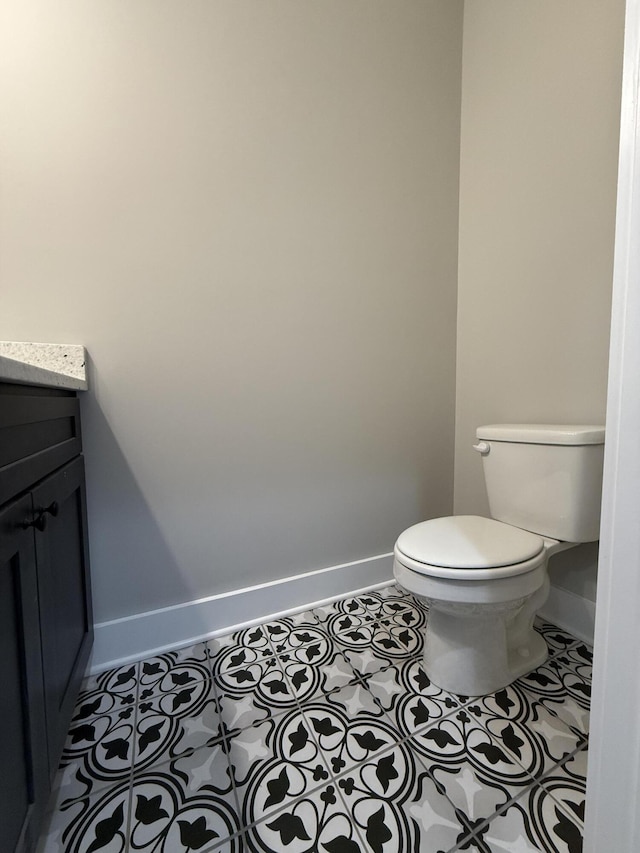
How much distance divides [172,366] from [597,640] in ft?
4.19

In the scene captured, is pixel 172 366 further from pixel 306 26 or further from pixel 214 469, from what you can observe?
pixel 306 26

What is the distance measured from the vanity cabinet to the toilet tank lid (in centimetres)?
131

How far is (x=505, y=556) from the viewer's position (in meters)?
1.01

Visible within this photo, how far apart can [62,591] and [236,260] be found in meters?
1.12

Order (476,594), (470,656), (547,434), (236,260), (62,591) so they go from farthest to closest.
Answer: (236,260) → (547,434) → (470,656) → (476,594) → (62,591)

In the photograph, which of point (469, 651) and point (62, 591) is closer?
point (62, 591)

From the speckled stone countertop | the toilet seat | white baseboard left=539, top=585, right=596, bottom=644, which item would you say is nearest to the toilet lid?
the toilet seat

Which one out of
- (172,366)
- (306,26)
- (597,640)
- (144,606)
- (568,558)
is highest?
(306,26)

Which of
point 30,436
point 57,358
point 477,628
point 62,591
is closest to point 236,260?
point 57,358

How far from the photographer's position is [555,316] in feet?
4.55

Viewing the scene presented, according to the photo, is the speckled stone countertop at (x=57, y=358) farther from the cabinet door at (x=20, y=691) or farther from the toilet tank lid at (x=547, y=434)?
the toilet tank lid at (x=547, y=434)

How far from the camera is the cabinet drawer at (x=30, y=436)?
0.59 m

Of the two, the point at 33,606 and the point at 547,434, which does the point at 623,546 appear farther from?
the point at 33,606

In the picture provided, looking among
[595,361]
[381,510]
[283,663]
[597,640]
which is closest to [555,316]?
[595,361]
